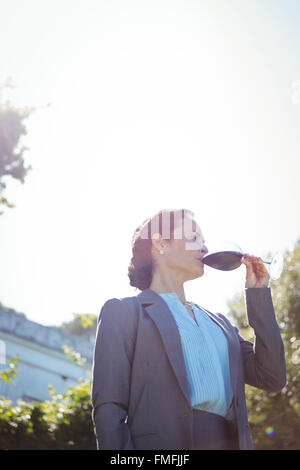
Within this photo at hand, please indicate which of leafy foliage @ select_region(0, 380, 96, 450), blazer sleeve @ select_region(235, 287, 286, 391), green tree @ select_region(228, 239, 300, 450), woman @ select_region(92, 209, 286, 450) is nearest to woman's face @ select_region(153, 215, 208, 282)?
woman @ select_region(92, 209, 286, 450)

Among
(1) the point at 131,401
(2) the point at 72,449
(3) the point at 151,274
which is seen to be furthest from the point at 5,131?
Answer: (1) the point at 131,401

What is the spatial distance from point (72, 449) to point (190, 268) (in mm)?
6691

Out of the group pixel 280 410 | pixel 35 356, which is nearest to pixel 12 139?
pixel 280 410

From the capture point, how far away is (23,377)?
71.3 feet

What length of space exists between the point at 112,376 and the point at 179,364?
304mm

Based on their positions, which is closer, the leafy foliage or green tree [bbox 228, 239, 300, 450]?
→ the leafy foliage

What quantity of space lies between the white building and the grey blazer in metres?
19.0

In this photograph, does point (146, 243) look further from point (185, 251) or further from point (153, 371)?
point (153, 371)

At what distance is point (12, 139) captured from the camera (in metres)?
9.95

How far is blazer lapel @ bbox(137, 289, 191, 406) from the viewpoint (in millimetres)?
2166

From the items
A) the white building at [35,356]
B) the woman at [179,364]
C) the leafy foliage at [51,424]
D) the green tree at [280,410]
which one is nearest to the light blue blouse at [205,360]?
the woman at [179,364]

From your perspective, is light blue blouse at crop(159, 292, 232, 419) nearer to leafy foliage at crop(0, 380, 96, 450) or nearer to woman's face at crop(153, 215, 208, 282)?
woman's face at crop(153, 215, 208, 282)

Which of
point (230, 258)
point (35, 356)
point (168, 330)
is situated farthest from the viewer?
point (35, 356)
